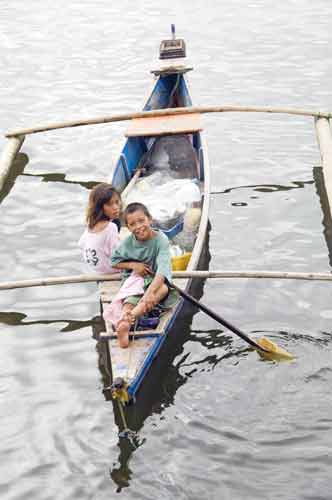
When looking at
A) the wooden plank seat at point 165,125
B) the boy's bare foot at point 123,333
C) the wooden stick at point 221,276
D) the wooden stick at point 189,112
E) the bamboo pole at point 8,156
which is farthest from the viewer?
the wooden stick at point 189,112

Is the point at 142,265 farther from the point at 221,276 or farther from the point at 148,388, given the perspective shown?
the point at 148,388

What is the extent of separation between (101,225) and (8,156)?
3.42m

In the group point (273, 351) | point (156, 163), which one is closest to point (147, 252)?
point (273, 351)

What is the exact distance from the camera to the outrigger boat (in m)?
5.89

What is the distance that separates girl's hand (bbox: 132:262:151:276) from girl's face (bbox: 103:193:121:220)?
21.9 inches

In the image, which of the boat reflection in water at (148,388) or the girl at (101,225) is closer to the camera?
the boat reflection in water at (148,388)

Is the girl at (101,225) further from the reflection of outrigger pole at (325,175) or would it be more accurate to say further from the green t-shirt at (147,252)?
the reflection of outrigger pole at (325,175)

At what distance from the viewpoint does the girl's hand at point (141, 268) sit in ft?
21.1

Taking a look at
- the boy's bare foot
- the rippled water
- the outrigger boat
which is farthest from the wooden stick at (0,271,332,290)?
the boy's bare foot

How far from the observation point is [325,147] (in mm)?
9180

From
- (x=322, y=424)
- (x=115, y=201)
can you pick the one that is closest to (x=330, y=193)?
(x=115, y=201)

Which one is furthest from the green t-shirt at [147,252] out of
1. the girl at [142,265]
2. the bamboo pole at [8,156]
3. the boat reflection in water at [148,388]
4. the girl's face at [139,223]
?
the bamboo pole at [8,156]

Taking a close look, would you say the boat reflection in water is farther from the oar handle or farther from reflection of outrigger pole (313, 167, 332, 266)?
reflection of outrigger pole (313, 167, 332, 266)

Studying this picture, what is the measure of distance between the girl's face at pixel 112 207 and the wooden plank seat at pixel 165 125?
8.33 ft
